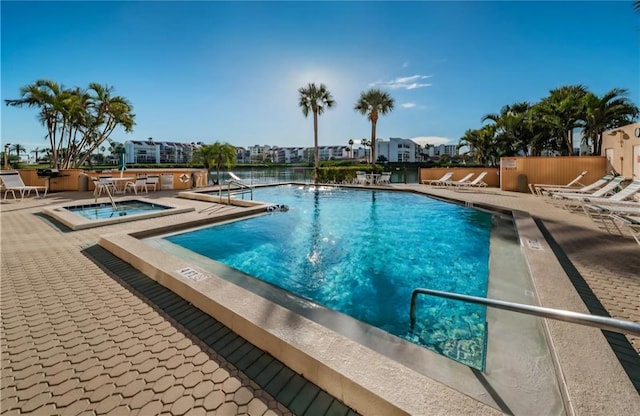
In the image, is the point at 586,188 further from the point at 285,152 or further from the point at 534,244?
the point at 285,152

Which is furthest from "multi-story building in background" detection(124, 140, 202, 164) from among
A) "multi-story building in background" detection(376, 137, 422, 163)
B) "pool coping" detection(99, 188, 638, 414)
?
"pool coping" detection(99, 188, 638, 414)

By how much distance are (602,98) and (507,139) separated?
299 inches

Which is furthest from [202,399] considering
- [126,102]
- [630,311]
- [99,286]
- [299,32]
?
[126,102]

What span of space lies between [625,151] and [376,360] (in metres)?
14.3

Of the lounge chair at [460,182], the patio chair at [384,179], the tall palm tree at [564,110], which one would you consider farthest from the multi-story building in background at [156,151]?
the tall palm tree at [564,110]

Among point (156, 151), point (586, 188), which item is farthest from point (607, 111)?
point (156, 151)

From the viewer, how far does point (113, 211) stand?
8.20 metres

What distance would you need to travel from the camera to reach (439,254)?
5297mm

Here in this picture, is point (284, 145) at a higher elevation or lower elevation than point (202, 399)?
higher

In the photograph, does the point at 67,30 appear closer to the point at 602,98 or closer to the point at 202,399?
the point at 202,399

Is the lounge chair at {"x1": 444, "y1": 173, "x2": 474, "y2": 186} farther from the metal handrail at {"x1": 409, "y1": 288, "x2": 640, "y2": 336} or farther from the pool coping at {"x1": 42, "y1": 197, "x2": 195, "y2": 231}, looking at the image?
the metal handrail at {"x1": 409, "y1": 288, "x2": 640, "y2": 336}

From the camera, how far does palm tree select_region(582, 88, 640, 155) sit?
15.1 metres

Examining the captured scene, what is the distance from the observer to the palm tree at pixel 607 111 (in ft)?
49.6

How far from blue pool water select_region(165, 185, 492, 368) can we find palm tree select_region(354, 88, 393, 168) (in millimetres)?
16714
